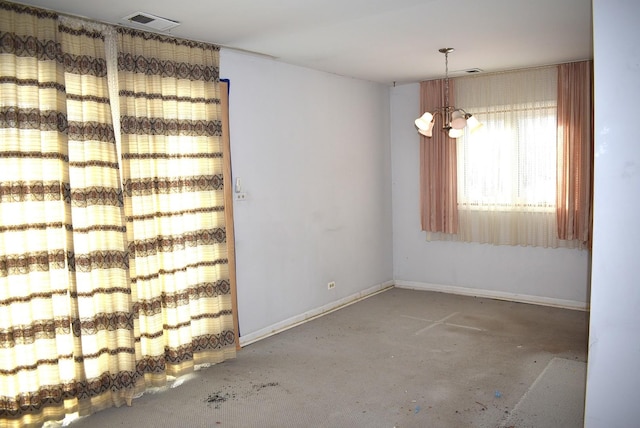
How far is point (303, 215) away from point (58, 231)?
255 cm

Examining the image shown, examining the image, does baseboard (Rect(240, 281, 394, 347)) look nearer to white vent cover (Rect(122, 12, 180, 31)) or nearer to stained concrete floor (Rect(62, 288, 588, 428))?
stained concrete floor (Rect(62, 288, 588, 428))

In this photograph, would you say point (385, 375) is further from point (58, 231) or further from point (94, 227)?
point (58, 231)

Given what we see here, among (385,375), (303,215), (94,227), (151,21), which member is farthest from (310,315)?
(151,21)

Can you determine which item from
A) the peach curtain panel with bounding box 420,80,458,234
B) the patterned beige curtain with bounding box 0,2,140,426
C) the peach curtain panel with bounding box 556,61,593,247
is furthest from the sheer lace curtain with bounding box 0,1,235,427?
the peach curtain panel with bounding box 556,61,593,247

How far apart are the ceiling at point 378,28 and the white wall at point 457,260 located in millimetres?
1411

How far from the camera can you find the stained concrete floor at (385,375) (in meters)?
3.14

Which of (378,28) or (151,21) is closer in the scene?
(151,21)

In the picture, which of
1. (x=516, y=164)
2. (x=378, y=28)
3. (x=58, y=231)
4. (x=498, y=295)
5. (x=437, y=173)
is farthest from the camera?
(x=437, y=173)

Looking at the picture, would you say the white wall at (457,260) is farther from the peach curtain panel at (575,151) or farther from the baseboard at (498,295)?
the peach curtain panel at (575,151)

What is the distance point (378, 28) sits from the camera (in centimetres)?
370

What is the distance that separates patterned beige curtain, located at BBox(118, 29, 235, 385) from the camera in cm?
351

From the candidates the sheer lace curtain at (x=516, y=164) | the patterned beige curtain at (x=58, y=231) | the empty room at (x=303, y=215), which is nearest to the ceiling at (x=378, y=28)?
the empty room at (x=303, y=215)

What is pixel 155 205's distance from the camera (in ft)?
12.0

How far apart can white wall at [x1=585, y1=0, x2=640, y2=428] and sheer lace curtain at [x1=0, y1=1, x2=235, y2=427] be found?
290 cm
